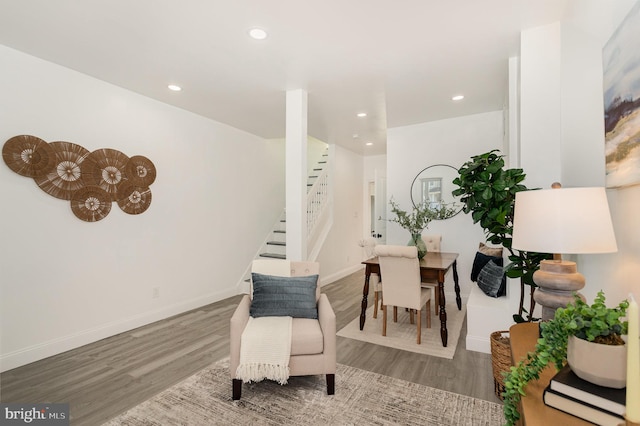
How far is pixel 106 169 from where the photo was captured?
10.6ft

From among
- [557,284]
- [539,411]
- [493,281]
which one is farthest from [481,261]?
[539,411]

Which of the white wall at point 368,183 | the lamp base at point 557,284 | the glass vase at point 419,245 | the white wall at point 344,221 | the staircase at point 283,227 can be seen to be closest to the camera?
the lamp base at point 557,284

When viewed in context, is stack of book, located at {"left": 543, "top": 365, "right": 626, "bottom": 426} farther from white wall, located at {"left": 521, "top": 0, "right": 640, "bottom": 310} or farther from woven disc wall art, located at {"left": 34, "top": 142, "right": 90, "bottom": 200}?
woven disc wall art, located at {"left": 34, "top": 142, "right": 90, "bottom": 200}

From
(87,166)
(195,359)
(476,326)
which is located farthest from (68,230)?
(476,326)

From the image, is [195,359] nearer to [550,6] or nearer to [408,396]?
[408,396]

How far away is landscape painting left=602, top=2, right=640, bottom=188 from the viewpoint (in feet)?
3.89

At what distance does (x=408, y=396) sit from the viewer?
216 cm

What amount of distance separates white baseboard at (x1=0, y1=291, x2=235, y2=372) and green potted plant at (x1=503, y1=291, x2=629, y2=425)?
3584 mm

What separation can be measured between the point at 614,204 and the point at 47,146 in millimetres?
4112

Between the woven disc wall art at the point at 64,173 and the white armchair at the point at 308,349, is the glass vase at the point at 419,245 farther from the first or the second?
the woven disc wall art at the point at 64,173

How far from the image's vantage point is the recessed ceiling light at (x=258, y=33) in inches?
89.9

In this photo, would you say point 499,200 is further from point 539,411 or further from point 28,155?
point 28,155

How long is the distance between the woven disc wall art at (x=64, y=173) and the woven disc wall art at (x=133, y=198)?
0.39 metres

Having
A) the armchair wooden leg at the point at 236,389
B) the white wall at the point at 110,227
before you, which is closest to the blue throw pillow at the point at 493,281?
the armchair wooden leg at the point at 236,389
